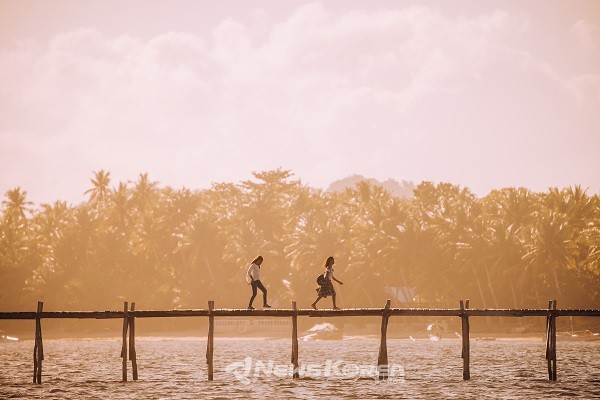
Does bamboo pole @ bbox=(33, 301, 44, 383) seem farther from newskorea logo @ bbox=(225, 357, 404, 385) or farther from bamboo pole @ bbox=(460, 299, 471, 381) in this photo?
bamboo pole @ bbox=(460, 299, 471, 381)

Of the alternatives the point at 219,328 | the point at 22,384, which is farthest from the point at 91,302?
the point at 22,384

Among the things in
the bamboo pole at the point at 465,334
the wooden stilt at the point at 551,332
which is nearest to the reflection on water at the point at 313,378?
the bamboo pole at the point at 465,334

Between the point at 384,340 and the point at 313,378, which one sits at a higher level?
the point at 384,340

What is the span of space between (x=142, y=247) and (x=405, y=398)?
61.0 meters

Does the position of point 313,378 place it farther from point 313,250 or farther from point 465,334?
point 313,250

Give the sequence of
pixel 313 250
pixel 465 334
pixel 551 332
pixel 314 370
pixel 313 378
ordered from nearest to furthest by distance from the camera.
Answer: pixel 465 334, pixel 551 332, pixel 313 378, pixel 314 370, pixel 313 250

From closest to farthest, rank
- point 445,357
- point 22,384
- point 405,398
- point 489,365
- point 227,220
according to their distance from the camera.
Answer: point 405,398 → point 22,384 → point 489,365 → point 445,357 → point 227,220

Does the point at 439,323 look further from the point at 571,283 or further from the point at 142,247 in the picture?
the point at 142,247

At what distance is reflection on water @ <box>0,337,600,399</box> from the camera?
26.5 m

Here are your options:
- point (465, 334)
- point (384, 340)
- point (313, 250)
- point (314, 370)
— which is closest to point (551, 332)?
point (465, 334)

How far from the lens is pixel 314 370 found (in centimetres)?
3584

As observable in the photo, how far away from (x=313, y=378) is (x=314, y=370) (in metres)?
4.44

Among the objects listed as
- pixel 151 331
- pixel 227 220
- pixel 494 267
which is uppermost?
pixel 227 220

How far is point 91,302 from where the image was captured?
7912cm
